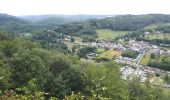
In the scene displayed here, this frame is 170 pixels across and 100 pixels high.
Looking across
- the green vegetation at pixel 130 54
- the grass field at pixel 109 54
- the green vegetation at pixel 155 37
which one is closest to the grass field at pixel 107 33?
the green vegetation at pixel 155 37

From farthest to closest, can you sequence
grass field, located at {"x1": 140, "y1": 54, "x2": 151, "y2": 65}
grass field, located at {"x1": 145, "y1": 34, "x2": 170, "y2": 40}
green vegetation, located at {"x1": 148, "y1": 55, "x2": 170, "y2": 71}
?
grass field, located at {"x1": 145, "y1": 34, "x2": 170, "y2": 40} < grass field, located at {"x1": 140, "y1": 54, "x2": 151, "y2": 65} < green vegetation, located at {"x1": 148, "y1": 55, "x2": 170, "y2": 71}

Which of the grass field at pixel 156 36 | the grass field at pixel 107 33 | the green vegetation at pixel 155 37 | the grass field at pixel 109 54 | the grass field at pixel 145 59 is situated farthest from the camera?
the grass field at pixel 107 33

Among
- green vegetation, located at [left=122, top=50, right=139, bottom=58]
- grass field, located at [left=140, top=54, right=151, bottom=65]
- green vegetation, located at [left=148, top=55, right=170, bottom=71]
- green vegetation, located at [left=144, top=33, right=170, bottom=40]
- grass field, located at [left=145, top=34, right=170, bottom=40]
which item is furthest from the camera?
grass field, located at [left=145, top=34, right=170, bottom=40]

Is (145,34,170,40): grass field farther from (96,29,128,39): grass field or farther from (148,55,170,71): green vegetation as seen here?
(148,55,170,71): green vegetation

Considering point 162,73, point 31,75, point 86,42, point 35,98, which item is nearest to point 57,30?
point 86,42

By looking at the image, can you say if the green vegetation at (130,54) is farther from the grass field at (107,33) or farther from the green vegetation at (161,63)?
the grass field at (107,33)

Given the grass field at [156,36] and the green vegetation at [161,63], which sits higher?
the green vegetation at [161,63]

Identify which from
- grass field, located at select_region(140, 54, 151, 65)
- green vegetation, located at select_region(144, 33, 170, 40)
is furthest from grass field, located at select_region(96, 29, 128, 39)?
grass field, located at select_region(140, 54, 151, 65)

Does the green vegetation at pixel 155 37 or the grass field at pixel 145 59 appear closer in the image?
the grass field at pixel 145 59

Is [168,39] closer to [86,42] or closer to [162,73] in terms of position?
[86,42]

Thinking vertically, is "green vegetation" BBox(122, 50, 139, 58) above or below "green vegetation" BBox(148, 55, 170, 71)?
below

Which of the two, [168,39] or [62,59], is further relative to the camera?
[168,39]
